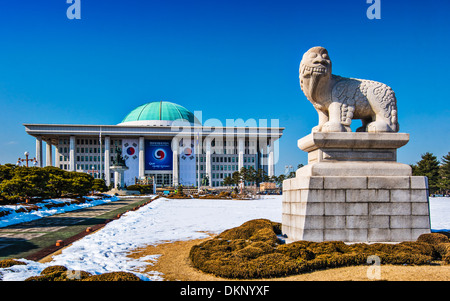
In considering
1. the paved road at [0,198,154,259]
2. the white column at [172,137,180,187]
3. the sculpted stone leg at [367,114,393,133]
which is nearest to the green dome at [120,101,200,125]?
the white column at [172,137,180,187]

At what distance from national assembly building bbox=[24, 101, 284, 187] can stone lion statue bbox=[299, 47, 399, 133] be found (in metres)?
92.5

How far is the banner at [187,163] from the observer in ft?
341

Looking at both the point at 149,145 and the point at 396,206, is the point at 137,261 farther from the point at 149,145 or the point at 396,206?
the point at 149,145

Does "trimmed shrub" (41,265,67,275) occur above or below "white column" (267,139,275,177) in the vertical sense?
below

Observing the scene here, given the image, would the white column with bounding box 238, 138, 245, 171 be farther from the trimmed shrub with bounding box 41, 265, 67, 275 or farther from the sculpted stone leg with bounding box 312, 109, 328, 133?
the trimmed shrub with bounding box 41, 265, 67, 275

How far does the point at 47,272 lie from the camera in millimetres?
6082

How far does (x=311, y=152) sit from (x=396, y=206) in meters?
2.62

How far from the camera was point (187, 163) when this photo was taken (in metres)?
104

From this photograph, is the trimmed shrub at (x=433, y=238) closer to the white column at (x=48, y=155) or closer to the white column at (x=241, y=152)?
the white column at (x=241, y=152)

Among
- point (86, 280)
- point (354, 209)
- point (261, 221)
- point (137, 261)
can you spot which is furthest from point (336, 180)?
point (86, 280)

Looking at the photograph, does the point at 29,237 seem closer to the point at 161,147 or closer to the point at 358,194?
the point at 358,194

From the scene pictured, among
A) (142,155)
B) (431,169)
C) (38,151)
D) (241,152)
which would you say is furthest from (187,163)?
(431,169)

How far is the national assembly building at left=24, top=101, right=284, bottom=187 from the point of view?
101 metres

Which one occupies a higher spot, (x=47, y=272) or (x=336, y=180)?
(x=336, y=180)
